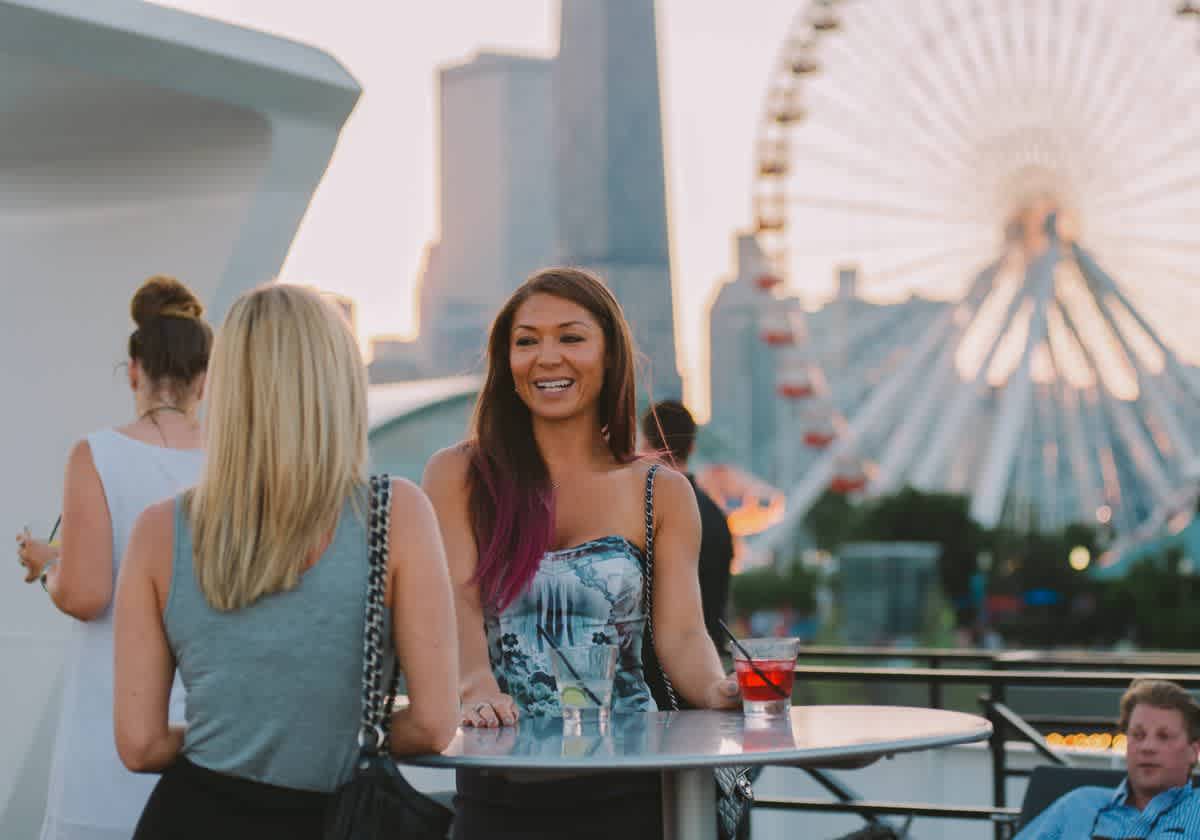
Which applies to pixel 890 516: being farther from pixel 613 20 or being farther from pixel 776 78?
pixel 776 78

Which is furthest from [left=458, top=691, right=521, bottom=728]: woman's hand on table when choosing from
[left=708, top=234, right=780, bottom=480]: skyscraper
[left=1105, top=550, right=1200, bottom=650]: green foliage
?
[left=708, top=234, right=780, bottom=480]: skyscraper

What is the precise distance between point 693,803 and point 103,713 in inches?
40.6

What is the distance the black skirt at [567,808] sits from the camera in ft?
8.43

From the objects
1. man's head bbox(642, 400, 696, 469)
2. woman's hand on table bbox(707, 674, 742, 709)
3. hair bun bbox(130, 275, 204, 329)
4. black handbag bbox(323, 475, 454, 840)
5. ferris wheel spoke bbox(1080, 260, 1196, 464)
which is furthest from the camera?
ferris wheel spoke bbox(1080, 260, 1196, 464)

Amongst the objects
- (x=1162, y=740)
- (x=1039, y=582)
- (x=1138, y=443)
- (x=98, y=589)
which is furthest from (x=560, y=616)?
(x=1039, y=582)

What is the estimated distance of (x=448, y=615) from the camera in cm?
227

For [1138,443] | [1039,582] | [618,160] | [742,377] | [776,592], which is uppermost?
[618,160]

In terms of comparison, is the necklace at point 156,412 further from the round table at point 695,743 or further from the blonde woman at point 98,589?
the round table at point 695,743

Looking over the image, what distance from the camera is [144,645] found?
2.23m

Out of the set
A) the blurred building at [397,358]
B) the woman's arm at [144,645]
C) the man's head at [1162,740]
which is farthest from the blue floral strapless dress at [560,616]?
the blurred building at [397,358]

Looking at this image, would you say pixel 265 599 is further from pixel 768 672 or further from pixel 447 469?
pixel 768 672

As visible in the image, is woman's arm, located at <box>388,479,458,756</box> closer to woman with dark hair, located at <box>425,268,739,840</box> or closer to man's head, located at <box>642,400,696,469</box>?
woman with dark hair, located at <box>425,268,739,840</box>

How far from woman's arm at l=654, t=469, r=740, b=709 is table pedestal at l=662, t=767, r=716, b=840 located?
249mm

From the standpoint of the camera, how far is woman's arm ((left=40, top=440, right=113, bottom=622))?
9.29 ft
